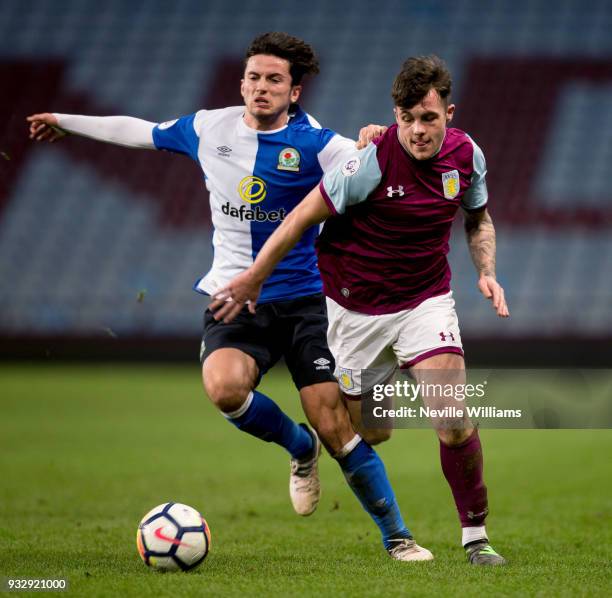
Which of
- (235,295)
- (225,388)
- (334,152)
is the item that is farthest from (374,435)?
(334,152)

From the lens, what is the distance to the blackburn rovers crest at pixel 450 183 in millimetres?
4824

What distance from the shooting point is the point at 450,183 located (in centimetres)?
484

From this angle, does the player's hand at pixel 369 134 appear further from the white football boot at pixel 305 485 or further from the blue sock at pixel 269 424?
the white football boot at pixel 305 485

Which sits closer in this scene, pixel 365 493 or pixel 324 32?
pixel 365 493

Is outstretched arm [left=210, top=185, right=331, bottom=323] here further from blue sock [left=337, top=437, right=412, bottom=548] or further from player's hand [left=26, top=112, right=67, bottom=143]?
player's hand [left=26, top=112, right=67, bottom=143]

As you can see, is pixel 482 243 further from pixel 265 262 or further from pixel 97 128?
pixel 97 128

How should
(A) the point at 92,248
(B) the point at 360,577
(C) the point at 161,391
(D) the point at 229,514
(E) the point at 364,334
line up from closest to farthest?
(B) the point at 360,577 → (E) the point at 364,334 → (D) the point at 229,514 → (C) the point at 161,391 → (A) the point at 92,248

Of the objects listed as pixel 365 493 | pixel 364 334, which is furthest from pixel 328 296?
pixel 365 493

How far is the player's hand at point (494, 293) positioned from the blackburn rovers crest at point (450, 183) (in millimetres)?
410

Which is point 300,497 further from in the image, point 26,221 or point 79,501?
point 26,221

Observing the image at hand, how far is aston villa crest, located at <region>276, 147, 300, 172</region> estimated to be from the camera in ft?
17.6

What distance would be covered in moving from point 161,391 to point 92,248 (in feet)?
16.6

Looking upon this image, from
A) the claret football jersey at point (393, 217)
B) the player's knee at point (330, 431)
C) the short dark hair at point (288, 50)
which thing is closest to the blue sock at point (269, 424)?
the player's knee at point (330, 431)

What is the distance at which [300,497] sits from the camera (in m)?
5.72
